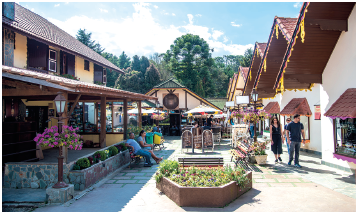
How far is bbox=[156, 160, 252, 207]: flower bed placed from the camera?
503cm

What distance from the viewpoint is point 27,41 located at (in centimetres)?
1024

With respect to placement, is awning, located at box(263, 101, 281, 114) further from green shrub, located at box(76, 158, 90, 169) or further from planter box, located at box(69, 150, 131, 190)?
green shrub, located at box(76, 158, 90, 169)

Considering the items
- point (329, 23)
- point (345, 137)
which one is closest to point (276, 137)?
point (345, 137)

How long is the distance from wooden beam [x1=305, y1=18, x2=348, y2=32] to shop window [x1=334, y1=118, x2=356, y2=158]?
9.74 ft

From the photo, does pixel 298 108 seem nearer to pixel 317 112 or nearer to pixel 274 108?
pixel 317 112

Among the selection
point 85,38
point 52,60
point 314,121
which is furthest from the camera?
point 85,38

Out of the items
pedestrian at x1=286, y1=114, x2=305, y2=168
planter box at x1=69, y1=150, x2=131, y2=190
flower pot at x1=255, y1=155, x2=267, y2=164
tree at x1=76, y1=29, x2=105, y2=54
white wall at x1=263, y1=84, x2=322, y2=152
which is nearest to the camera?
planter box at x1=69, y1=150, x2=131, y2=190

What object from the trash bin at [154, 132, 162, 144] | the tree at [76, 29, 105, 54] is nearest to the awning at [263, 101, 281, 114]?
the trash bin at [154, 132, 162, 144]

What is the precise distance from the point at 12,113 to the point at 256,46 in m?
14.0

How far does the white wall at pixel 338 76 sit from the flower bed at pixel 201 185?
168 inches

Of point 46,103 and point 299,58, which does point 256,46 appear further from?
point 46,103

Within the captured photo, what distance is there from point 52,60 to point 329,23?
11.9 metres

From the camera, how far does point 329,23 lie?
293 inches

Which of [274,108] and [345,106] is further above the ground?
[274,108]
